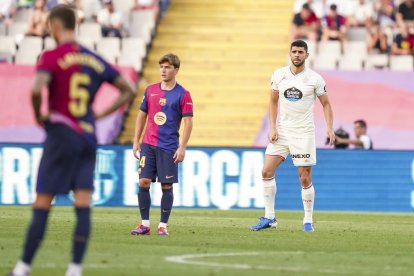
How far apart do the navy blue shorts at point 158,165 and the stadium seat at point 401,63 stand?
585 inches

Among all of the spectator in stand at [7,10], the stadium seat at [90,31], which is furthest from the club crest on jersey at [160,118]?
the spectator in stand at [7,10]

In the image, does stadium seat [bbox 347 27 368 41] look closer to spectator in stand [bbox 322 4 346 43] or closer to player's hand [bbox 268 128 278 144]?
spectator in stand [bbox 322 4 346 43]

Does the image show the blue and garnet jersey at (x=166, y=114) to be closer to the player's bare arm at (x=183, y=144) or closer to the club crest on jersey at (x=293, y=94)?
the player's bare arm at (x=183, y=144)

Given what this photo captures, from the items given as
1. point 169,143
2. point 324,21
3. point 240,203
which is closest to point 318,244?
point 169,143

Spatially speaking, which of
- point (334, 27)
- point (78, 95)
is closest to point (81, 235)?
point (78, 95)

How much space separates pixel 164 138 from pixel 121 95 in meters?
5.02

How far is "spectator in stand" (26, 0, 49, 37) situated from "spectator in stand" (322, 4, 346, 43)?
6.55 meters

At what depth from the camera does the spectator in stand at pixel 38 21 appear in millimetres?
31188

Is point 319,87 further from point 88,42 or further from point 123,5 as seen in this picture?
point 123,5

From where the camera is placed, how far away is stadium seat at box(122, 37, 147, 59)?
31.2 m

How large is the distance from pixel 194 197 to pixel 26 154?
10.6 ft

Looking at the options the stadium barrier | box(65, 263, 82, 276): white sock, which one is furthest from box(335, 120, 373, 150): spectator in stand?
box(65, 263, 82, 276): white sock

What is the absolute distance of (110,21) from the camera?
3186 centimetres

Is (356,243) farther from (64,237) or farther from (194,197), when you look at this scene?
(194,197)
